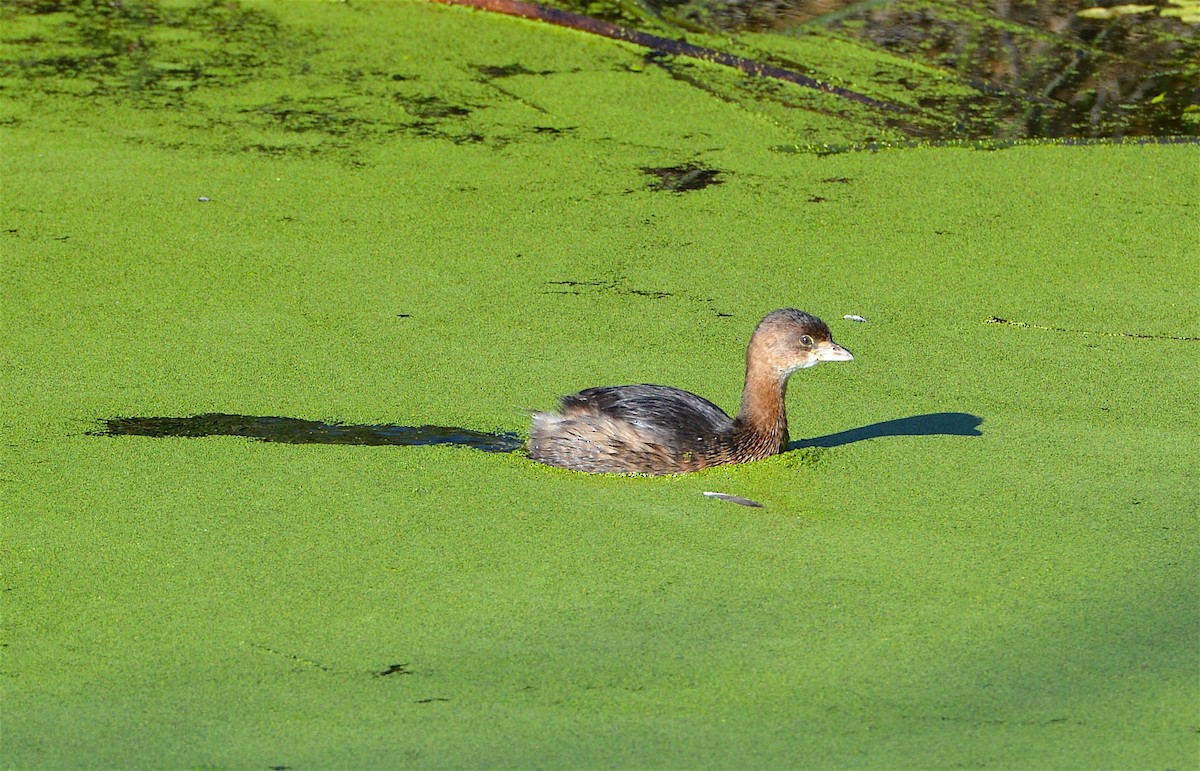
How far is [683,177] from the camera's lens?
560 centimetres

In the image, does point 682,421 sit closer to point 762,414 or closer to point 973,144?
point 762,414

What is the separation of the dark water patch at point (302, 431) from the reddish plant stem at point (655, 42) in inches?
119

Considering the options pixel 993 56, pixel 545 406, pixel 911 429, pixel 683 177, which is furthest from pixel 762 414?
pixel 993 56

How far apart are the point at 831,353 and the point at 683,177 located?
194 cm

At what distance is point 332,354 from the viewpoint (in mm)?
4273

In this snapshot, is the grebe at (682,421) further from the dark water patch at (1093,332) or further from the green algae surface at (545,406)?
the dark water patch at (1093,332)

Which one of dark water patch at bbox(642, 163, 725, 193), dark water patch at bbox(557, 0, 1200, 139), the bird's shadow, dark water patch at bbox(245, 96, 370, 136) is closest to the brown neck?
the bird's shadow

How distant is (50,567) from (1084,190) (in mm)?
3684

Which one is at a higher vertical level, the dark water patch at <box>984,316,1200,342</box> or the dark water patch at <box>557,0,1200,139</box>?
the dark water patch at <box>557,0,1200,139</box>

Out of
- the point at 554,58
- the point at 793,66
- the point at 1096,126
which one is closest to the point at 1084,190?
the point at 1096,126

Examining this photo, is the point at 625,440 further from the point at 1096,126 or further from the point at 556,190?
the point at 1096,126

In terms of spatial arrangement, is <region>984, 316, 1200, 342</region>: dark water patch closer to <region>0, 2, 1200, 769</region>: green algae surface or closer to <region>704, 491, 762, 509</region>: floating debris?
<region>0, 2, 1200, 769</region>: green algae surface

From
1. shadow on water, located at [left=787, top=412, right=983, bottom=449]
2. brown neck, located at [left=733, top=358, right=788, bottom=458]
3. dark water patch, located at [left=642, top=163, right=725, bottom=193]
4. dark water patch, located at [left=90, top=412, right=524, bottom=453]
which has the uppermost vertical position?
dark water patch, located at [left=642, top=163, right=725, bottom=193]

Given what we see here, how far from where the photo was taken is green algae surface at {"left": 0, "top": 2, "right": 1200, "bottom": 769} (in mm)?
2625
